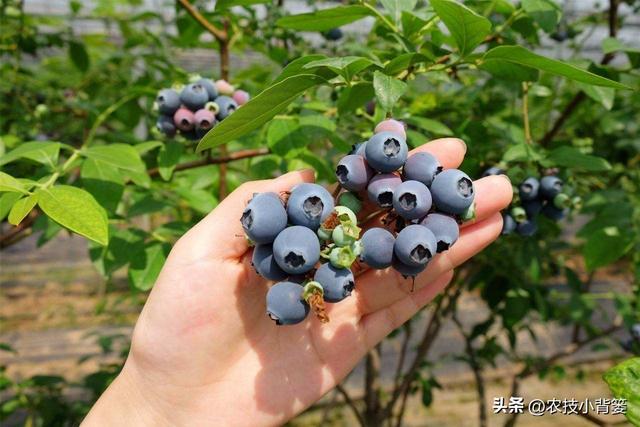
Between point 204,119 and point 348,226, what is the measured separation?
679 mm

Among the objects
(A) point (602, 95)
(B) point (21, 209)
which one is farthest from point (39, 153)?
(A) point (602, 95)

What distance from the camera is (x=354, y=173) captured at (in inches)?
30.8

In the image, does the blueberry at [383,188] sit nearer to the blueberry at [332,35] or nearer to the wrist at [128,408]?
the wrist at [128,408]

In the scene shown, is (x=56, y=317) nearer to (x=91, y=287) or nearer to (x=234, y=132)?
(x=91, y=287)

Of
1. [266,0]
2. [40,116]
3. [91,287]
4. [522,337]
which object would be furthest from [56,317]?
[266,0]

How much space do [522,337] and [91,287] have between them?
4751mm

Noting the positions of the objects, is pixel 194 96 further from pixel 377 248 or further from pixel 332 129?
pixel 377 248

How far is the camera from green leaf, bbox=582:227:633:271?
4.65ft

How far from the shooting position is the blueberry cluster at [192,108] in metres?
1.28

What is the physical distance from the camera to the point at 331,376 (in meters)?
1.20

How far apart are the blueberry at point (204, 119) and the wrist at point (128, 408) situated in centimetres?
59

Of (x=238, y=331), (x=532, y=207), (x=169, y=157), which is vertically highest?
(x=169, y=157)

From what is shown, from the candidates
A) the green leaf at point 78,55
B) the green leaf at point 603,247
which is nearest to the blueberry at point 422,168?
the green leaf at point 603,247

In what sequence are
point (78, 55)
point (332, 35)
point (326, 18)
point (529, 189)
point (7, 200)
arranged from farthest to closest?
point (78, 55) → point (332, 35) → point (529, 189) → point (326, 18) → point (7, 200)
